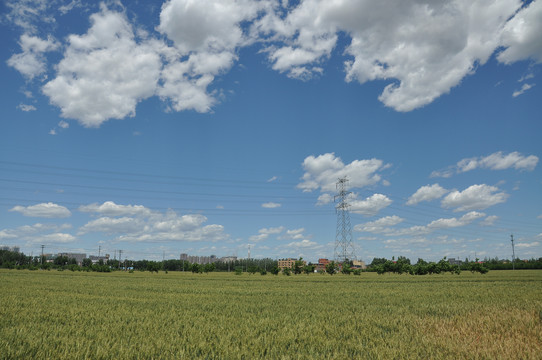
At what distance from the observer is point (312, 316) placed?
13.6 meters

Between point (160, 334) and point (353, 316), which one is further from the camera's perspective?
point (353, 316)

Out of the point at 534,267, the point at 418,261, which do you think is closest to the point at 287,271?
the point at 418,261

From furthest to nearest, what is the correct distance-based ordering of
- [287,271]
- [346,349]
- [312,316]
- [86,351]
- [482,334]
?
[287,271] < [312,316] < [482,334] < [346,349] < [86,351]

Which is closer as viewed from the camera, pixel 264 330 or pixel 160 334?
pixel 160 334

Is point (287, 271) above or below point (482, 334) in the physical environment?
below

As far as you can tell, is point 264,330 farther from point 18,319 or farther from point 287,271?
point 287,271

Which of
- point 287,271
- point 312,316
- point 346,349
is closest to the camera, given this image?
point 346,349

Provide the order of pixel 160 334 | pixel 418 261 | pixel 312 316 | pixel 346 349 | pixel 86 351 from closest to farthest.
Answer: pixel 86 351
pixel 346 349
pixel 160 334
pixel 312 316
pixel 418 261

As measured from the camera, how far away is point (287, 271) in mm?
114375

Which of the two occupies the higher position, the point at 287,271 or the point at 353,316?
the point at 353,316

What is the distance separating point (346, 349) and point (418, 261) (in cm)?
13227

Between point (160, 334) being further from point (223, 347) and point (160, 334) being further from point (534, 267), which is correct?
point (534, 267)

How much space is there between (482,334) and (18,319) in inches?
653

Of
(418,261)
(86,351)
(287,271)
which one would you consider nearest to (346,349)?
(86,351)
